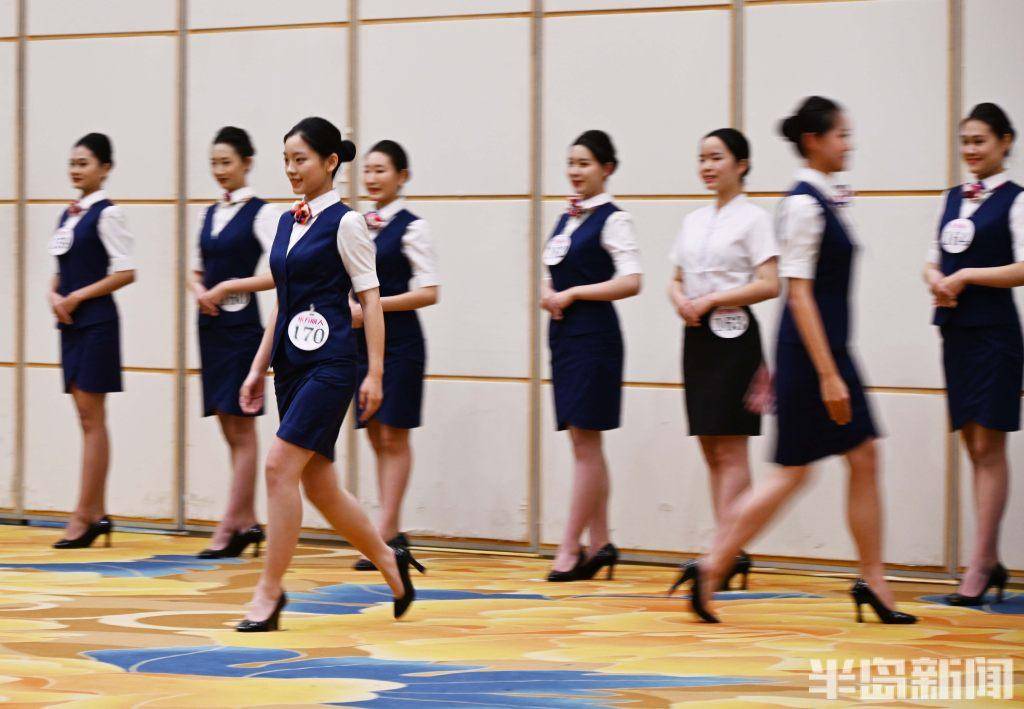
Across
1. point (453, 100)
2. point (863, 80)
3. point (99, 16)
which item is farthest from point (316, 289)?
point (99, 16)

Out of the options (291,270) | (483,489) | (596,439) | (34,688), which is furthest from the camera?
(483,489)

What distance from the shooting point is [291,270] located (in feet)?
14.0

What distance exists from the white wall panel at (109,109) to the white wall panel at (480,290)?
147 centimetres

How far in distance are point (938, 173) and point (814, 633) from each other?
228 cm

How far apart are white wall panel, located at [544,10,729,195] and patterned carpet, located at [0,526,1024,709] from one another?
176 centimetres

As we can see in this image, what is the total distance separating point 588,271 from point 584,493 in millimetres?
848

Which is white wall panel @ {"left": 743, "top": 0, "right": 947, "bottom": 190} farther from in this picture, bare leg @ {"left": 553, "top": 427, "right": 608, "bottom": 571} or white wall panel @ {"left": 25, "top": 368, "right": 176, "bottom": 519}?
white wall panel @ {"left": 25, "top": 368, "right": 176, "bottom": 519}

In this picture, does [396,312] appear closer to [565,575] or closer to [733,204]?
[565,575]

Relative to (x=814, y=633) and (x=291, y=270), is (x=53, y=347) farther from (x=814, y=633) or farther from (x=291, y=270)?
(x=814, y=633)

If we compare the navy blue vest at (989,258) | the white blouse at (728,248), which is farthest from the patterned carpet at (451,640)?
the white blouse at (728,248)

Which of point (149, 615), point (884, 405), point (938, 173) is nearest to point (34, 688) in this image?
point (149, 615)

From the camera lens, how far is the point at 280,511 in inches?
165

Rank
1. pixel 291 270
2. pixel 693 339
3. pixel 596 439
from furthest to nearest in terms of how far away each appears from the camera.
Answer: pixel 596 439
pixel 693 339
pixel 291 270

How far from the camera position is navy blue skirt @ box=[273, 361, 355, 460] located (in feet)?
13.7
